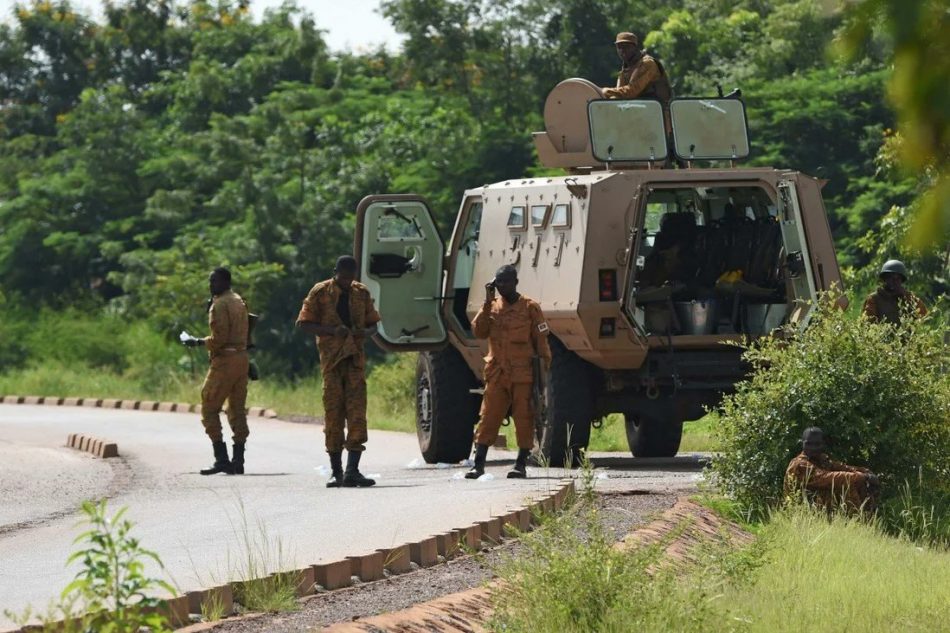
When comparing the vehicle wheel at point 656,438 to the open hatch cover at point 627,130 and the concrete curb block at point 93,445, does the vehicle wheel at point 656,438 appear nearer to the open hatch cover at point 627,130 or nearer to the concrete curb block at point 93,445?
the open hatch cover at point 627,130

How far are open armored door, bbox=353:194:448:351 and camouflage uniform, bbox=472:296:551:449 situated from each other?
117 inches

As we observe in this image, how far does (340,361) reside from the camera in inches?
614

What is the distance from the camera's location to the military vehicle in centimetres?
1650

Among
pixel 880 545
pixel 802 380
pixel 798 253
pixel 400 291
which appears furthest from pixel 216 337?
pixel 880 545

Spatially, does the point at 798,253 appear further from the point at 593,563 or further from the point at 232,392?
the point at 593,563

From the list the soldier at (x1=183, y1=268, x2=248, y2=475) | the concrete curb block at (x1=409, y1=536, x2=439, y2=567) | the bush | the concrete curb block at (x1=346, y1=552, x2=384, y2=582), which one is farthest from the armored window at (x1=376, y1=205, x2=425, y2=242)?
the concrete curb block at (x1=346, y1=552, x2=384, y2=582)

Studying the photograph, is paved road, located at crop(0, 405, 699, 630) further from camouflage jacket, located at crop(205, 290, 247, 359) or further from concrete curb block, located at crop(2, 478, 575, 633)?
camouflage jacket, located at crop(205, 290, 247, 359)

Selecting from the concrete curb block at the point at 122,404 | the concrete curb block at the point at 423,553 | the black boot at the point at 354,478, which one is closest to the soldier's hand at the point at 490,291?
the black boot at the point at 354,478

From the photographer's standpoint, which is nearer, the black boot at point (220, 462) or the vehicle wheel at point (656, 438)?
the black boot at point (220, 462)

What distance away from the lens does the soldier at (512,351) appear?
1536cm

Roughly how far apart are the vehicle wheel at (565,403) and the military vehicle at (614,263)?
1 centimetres

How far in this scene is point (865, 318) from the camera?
43.7 feet

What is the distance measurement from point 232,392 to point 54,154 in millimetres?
30767

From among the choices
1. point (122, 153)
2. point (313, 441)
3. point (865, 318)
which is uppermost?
point (122, 153)
